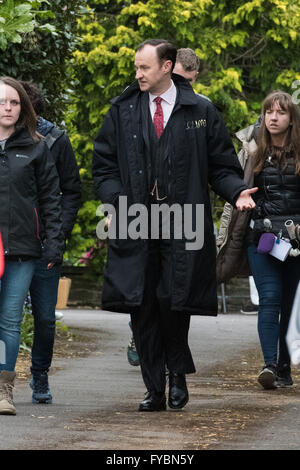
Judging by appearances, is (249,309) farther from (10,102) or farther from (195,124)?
(10,102)

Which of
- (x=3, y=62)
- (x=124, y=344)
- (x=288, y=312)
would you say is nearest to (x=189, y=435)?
(x=288, y=312)

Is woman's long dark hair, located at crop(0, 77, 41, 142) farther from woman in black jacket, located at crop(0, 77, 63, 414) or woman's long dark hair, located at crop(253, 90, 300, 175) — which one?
woman's long dark hair, located at crop(253, 90, 300, 175)

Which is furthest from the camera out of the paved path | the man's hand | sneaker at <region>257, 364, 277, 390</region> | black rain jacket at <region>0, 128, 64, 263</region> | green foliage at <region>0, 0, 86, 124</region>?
green foliage at <region>0, 0, 86, 124</region>

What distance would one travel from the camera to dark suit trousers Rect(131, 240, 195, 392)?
6.89m

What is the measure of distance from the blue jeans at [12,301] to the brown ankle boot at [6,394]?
0.18 feet

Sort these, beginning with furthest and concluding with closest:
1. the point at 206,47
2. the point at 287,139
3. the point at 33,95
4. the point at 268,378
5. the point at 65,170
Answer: the point at 206,47, the point at 287,139, the point at 268,378, the point at 65,170, the point at 33,95

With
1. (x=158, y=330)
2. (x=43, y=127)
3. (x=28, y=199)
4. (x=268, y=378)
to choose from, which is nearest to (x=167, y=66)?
(x=43, y=127)

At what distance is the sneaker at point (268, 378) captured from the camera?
809 cm

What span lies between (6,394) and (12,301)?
1.68 ft

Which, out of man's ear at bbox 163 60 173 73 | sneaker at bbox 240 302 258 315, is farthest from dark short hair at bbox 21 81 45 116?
sneaker at bbox 240 302 258 315

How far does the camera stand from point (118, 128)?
22.8ft

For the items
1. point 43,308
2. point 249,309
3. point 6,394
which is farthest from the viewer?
point 249,309

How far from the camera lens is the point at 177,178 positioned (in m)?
6.80
